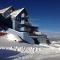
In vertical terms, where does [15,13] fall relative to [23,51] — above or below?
above

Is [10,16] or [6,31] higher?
[10,16]

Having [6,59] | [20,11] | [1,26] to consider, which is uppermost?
[20,11]

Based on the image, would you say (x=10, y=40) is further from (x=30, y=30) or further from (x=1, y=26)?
(x=30, y=30)

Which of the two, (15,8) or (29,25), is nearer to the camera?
(29,25)

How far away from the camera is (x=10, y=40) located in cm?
4650

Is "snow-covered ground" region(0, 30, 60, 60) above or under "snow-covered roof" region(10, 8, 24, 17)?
under

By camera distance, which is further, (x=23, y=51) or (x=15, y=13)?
(x=15, y=13)

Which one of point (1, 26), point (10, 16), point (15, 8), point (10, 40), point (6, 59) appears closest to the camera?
point (6, 59)

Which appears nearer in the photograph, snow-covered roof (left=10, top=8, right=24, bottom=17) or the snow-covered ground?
the snow-covered ground

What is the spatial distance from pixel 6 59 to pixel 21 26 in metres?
34.3

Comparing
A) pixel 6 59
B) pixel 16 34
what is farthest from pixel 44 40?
pixel 6 59

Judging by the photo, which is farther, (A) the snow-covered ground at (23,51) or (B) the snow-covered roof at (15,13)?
(B) the snow-covered roof at (15,13)

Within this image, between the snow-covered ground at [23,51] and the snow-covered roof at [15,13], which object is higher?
the snow-covered roof at [15,13]

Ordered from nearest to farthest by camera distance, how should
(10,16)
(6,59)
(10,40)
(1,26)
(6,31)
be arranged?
(6,59)
(10,40)
(6,31)
(1,26)
(10,16)
